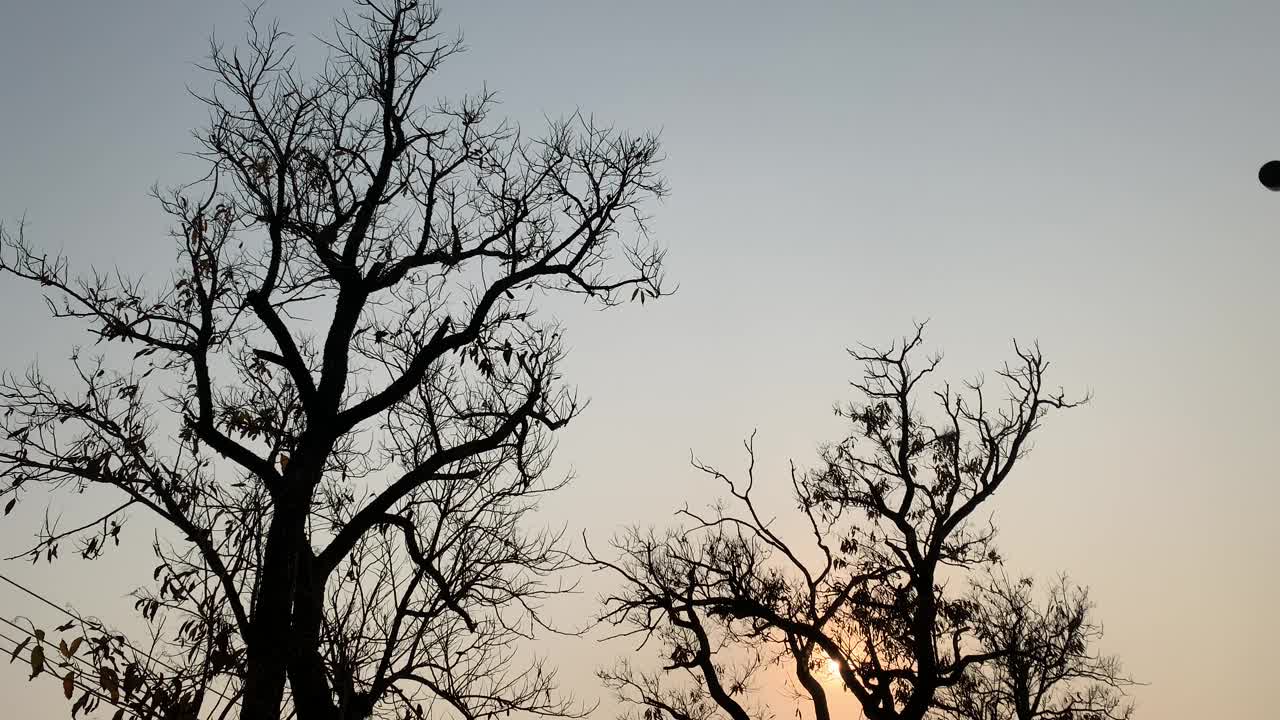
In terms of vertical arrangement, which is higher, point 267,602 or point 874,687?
point 874,687

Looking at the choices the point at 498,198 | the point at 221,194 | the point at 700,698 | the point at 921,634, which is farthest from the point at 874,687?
the point at 221,194

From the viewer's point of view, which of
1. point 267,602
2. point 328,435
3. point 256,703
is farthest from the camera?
point 328,435

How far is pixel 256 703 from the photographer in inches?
338

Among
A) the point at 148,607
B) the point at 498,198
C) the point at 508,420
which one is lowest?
the point at 148,607

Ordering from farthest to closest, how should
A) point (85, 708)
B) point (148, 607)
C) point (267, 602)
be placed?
point (267, 602)
point (148, 607)
point (85, 708)

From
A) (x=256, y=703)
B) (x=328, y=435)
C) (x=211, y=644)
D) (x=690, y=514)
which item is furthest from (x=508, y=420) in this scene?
(x=690, y=514)

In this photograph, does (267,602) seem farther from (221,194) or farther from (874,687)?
(874,687)

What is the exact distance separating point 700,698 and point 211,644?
16473 millimetres

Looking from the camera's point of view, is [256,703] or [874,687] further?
[874,687]

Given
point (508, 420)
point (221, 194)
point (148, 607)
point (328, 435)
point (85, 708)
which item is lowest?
point (85, 708)

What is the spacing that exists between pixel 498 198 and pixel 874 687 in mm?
11131

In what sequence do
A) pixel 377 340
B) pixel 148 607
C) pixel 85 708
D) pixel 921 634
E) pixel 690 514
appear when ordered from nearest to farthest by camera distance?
pixel 85 708, pixel 148 607, pixel 377 340, pixel 921 634, pixel 690 514

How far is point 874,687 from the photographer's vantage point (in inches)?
703

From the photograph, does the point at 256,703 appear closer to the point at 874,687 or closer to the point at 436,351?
the point at 436,351
